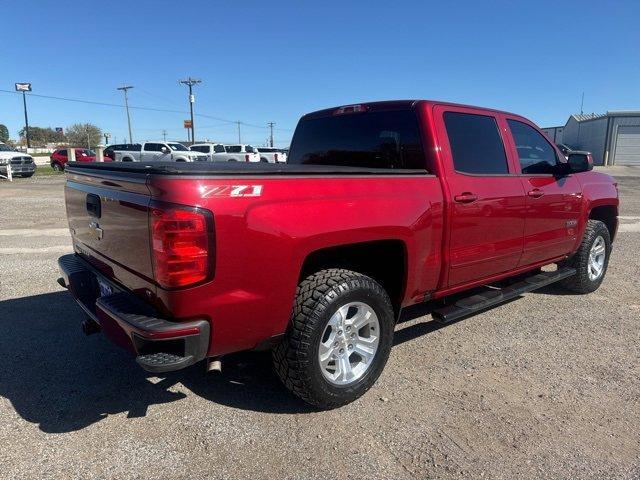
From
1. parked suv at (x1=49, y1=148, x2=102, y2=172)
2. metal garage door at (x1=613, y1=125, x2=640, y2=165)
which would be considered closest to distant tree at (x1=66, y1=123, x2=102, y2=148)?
parked suv at (x1=49, y1=148, x2=102, y2=172)

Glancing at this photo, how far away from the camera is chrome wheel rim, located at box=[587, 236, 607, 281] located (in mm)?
5426

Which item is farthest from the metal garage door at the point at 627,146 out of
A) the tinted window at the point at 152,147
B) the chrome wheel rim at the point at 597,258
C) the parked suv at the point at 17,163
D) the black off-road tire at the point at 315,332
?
the black off-road tire at the point at 315,332

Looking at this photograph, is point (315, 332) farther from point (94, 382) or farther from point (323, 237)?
point (94, 382)

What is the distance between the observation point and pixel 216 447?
8.76ft

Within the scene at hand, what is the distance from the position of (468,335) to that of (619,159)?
47696 millimetres

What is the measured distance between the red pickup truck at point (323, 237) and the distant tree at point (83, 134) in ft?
370

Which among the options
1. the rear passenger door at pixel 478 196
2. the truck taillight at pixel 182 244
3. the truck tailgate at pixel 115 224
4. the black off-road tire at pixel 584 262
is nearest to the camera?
the truck taillight at pixel 182 244

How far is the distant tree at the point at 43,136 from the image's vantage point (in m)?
112

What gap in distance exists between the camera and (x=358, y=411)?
305cm

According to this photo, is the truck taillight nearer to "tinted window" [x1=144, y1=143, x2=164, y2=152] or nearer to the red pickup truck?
the red pickup truck

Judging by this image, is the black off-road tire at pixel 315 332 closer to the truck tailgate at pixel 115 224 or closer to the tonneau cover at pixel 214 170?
the tonneau cover at pixel 214 170

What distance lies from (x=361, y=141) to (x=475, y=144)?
919 millimetres

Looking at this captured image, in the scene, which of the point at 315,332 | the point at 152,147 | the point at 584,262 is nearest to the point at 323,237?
the point at 315,332

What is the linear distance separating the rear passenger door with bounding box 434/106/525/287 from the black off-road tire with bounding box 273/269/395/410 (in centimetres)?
91
